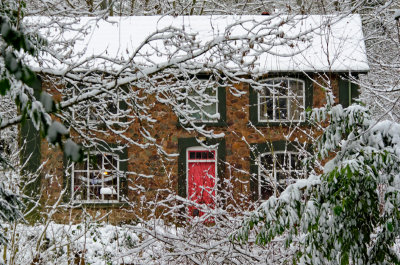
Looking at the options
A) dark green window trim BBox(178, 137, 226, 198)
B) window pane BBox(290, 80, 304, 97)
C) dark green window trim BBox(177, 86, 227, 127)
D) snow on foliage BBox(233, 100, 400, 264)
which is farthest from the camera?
window pane BBox(290, 80, 304, 97)

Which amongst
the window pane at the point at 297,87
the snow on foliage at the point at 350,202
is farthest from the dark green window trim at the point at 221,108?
the snow on foliage at the point at 350,202

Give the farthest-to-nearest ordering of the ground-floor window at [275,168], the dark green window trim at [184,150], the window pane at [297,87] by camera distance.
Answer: the window pane at [297,87] < the dark green window trim at [184,150] < the ground-floor window at [275,168]

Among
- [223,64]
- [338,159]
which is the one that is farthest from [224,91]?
[338,159]

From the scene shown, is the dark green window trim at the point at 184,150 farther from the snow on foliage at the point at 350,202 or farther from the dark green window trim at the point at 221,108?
the snow on foliage at the point at 350,202

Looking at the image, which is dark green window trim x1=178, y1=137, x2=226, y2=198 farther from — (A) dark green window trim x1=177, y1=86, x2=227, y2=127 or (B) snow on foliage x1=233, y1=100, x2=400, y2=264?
(B) snow on foliage x1=233, y1=100, x2=400, y2=264

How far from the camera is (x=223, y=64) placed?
6184mm

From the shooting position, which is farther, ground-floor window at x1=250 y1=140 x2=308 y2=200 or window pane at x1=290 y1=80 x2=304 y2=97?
window pane at x1=290 y1=80 x2=304 y2=97

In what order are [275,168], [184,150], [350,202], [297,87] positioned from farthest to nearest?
[297,87], [184,150], [275,168], [350,202]

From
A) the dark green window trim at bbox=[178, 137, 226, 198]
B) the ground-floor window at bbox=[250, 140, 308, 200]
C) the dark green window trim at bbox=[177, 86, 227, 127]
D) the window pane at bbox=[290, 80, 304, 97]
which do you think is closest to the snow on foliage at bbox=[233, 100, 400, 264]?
the ground-floor window at bbox=[250, 140, 308, 200]

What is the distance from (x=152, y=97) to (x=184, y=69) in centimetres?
708

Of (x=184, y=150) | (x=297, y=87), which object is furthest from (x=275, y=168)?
(x=297, y=87)

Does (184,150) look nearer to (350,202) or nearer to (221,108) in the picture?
(221,108)

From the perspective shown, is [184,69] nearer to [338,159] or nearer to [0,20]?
[338,159]

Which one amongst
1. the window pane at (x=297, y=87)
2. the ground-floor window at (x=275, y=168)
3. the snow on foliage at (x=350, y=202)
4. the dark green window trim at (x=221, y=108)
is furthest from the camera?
the window pane at (x=297, y=87)
